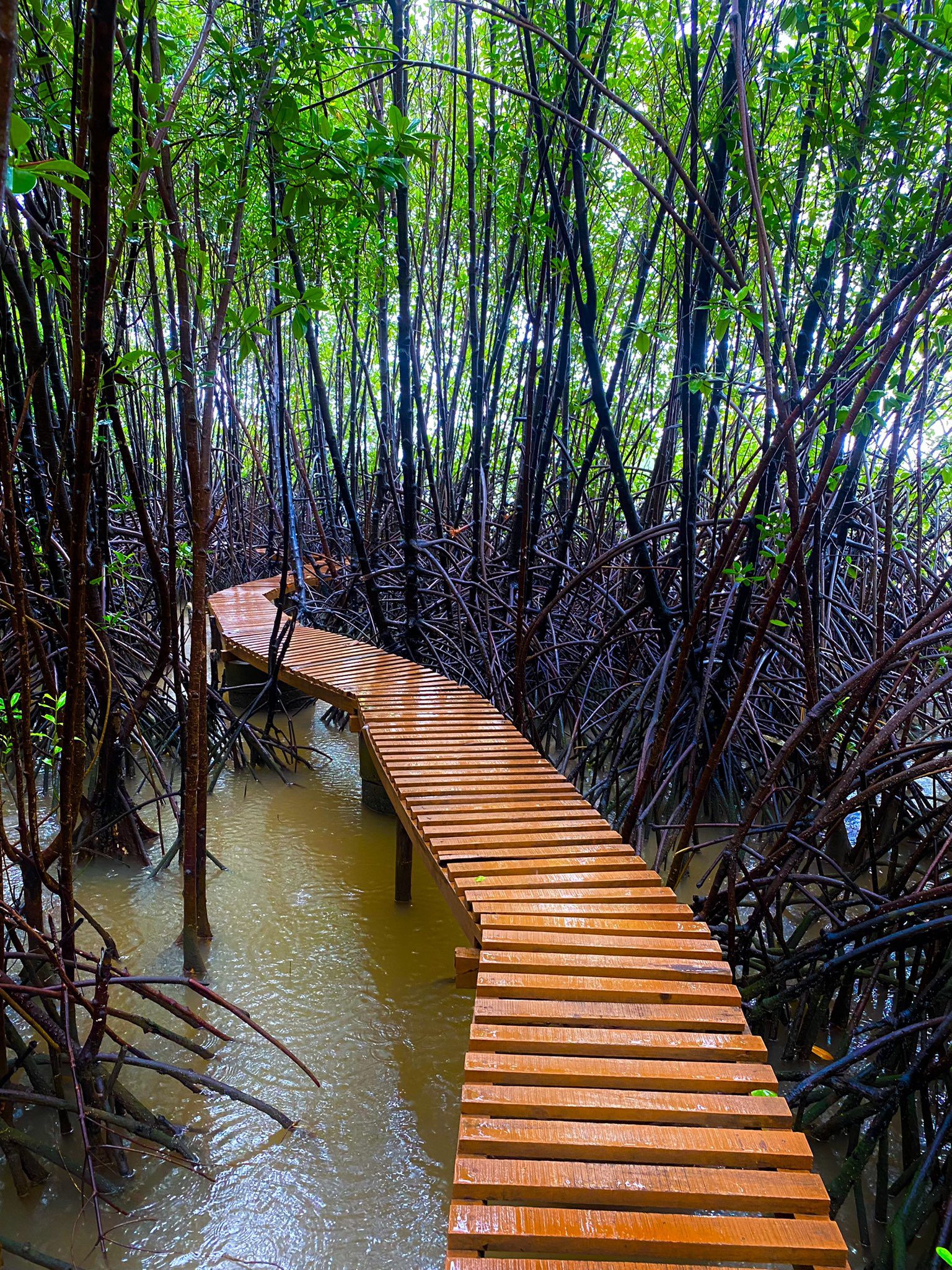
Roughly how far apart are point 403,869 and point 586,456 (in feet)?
7.52

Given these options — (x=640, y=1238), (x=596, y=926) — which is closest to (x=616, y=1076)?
(x=640, y=1238)

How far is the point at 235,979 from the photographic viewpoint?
8.88ft

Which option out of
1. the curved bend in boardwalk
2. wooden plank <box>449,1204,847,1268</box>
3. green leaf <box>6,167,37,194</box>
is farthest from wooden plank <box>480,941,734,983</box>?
green leaf <box>6,167,37,194</box>

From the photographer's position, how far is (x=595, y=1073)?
148cm

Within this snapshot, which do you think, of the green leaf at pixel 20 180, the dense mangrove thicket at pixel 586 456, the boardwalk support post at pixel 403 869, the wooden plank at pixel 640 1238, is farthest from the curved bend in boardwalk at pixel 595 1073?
the green leaf at pixel 20 180

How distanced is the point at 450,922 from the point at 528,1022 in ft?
5.39

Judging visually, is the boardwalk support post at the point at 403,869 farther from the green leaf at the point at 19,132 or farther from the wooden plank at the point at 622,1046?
the green leaf at the point at 19,132

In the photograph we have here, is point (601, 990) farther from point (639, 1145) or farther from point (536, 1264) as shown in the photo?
point (536, 1264)

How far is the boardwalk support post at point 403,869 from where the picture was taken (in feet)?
10.7

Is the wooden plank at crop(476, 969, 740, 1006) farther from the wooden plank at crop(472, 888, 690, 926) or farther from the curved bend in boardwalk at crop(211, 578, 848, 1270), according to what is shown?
the wooden plank at crop(472, 888, 690, 926)

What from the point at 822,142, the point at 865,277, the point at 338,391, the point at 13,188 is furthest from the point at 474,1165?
the point at 338,391

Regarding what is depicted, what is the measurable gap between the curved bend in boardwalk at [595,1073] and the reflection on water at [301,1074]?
635 mm

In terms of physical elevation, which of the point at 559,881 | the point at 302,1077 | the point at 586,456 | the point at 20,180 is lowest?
the point at 302,1077

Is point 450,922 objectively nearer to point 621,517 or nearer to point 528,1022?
point 528,1022
